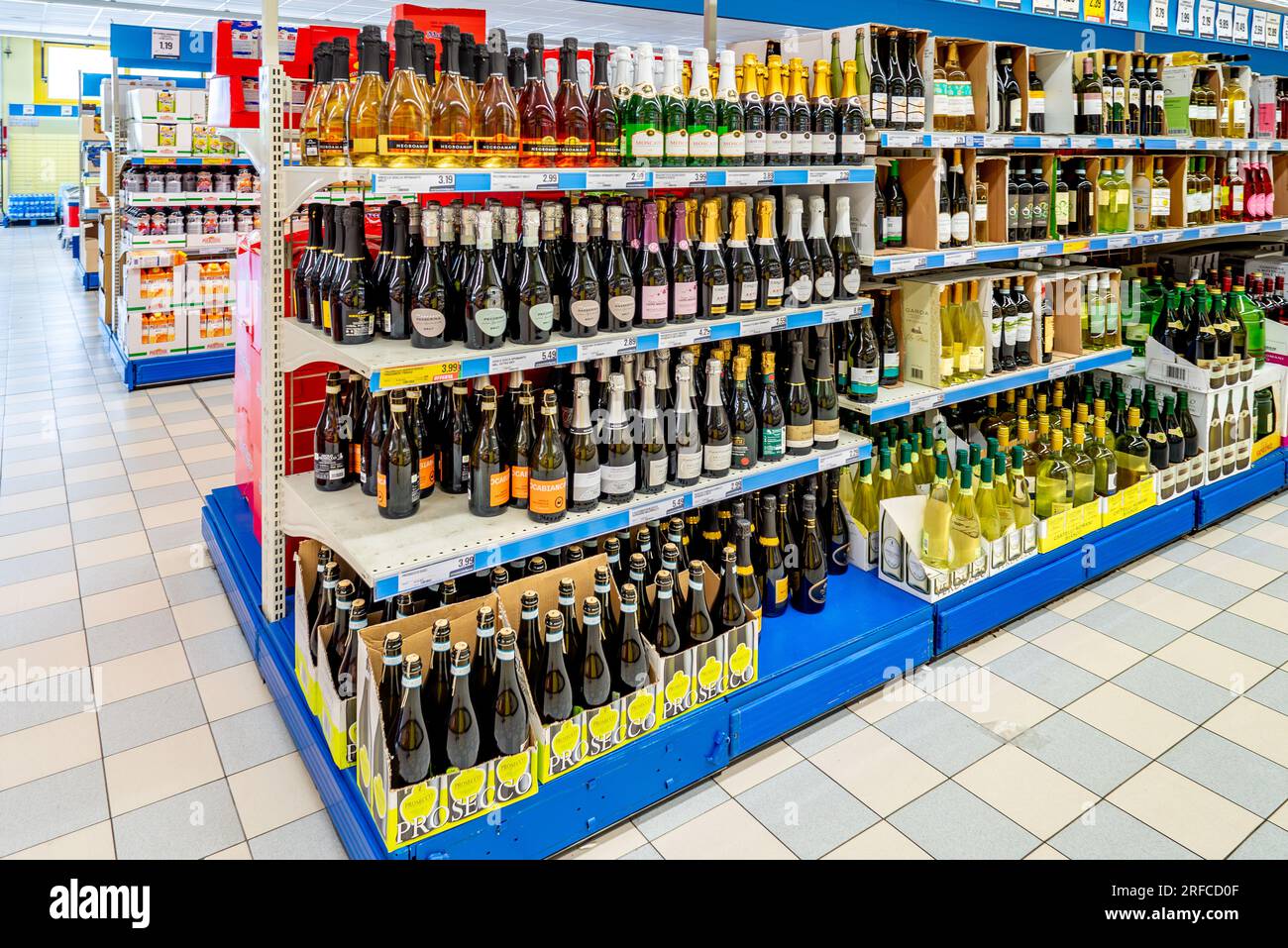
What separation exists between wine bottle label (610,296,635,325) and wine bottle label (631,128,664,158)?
0.37 metres

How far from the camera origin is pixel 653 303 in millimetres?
2359

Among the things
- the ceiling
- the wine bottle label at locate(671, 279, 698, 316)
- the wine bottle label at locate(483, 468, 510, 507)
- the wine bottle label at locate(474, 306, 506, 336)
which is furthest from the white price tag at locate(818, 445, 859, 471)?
the ceiling

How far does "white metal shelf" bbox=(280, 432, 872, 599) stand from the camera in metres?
2.02

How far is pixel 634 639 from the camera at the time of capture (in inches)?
86.9

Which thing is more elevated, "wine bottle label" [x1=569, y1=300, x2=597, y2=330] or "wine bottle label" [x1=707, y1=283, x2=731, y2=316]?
"wine bottle label" [x1=707, y1=283, x2=731, y2=316]

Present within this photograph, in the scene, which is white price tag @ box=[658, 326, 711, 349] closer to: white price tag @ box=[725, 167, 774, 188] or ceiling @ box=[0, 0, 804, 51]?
white price tag @ box=[725, 167, 774, 188]

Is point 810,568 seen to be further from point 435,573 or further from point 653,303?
point 435,573

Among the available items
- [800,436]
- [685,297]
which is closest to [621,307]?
[685,297]

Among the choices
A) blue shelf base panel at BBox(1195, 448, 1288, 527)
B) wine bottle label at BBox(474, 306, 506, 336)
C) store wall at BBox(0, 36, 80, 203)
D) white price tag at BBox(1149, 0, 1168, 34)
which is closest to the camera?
wine bottle label at BBox(474, 306, 506, 336)

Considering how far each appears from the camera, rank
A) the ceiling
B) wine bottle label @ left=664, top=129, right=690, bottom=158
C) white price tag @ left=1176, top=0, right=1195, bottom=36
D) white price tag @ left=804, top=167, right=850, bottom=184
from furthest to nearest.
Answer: the ceiling < white price tag @ left=1176, top=0, right=1195, bottom=36 < white price tag @ left=804, top=167, right=850, bottom=184 < wine bottle label @ left=664, top=129, right=690, bottom=158

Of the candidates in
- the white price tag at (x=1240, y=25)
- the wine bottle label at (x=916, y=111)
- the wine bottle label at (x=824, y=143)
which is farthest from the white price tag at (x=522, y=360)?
the white price tag at (x=1240, y=25)

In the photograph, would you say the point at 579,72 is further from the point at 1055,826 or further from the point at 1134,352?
the point at 1134,352

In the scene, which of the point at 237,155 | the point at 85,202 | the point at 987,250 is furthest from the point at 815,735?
the point at 85,202
